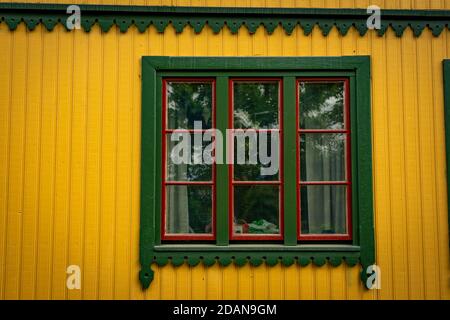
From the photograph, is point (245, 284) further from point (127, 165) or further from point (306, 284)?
point (127, 165)

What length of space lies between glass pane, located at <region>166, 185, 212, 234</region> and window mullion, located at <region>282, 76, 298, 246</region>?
0.81 meters

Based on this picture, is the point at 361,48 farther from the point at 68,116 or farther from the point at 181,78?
the point at 68,116

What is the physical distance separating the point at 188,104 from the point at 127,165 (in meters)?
0.92

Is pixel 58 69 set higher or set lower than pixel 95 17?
lower

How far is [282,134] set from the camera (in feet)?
15.6

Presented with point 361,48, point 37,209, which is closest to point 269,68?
point 361,48

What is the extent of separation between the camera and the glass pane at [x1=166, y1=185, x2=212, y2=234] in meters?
4.73

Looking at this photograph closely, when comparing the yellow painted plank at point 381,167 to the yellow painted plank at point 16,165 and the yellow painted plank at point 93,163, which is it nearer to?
the yellow painted plank at point 93,163

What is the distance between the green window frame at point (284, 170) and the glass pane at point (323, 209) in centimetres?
13

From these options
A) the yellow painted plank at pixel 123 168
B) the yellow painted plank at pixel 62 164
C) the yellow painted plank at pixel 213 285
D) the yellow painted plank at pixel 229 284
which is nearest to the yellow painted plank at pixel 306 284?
the yellow painted plank at pixel 229 284

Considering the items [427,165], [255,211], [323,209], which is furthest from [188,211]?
[427,165]
